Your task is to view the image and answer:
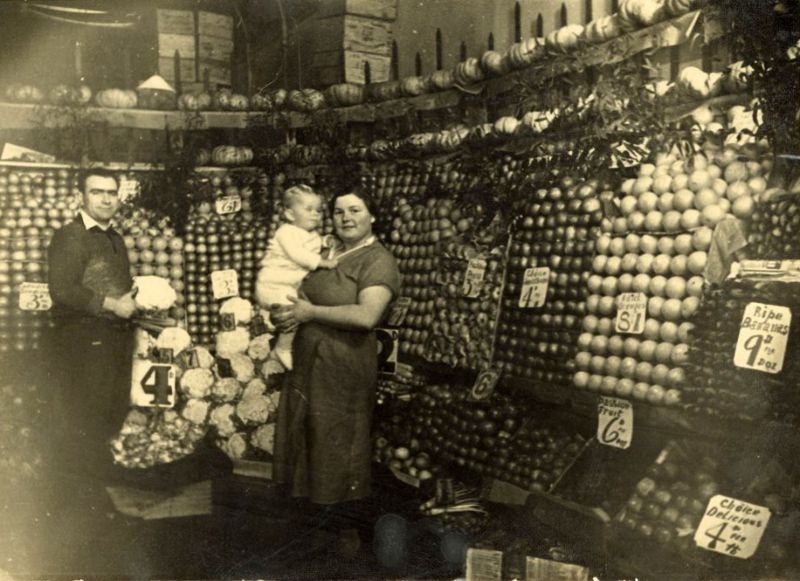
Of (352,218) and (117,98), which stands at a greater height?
(117,98)

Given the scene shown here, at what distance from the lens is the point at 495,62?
452 centimetres

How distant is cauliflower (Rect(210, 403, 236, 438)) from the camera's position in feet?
16.3

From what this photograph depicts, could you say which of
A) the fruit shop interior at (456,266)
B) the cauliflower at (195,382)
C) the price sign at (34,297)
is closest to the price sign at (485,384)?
the fruit shop interior at (456,266)

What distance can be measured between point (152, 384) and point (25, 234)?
111 centimetres

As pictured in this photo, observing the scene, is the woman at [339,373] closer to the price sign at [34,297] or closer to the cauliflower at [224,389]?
the cauliflower at [224,389]

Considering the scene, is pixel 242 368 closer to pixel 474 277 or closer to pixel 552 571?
pixel 474 277

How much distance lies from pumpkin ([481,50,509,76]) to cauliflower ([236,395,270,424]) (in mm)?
2391

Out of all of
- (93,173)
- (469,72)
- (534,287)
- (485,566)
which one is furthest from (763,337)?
(93,173)

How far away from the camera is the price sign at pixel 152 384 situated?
4.62m

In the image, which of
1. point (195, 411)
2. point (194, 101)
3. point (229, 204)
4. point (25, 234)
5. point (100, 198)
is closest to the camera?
point (25, 234)

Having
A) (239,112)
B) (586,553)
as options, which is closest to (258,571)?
(586,553)

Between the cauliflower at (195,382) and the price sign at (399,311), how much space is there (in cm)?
118

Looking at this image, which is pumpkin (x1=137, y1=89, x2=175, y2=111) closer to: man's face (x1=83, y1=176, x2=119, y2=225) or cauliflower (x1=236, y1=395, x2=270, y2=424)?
man's face (x1=83, y1=176, x2=119, y2=225)

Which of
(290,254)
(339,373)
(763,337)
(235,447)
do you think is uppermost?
(290,254)
